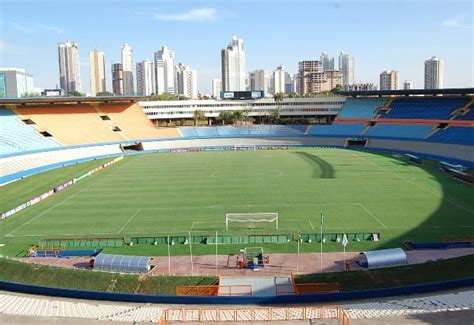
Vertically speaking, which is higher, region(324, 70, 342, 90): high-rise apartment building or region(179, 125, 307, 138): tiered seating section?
region(324, 70, 342, 90): high-rise apartment building

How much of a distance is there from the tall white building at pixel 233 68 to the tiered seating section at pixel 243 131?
118334 mm

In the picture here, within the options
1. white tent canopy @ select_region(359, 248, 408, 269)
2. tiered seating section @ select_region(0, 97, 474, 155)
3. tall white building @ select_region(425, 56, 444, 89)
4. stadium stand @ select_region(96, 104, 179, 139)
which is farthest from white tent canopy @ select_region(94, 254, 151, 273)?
tall white building @ select_region(425, 56, 444, 89)

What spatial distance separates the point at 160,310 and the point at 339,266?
28.3 ft

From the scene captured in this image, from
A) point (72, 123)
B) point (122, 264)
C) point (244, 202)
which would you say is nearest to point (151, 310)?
point (122, 264)

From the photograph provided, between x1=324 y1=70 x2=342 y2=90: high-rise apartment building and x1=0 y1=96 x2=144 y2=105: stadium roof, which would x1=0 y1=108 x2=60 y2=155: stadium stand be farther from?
x1=324 y1=70 x2=342 y2=90: high-rise apartment building

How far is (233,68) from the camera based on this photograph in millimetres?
196750

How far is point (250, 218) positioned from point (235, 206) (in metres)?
3.49

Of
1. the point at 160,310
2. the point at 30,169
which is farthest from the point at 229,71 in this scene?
the point at 160,310

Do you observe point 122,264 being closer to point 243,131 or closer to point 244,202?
point 244,202

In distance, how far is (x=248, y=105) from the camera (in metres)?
90.8

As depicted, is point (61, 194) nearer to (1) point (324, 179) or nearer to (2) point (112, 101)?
(1) point (324, 179)

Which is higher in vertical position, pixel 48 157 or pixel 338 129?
pixel 338 129

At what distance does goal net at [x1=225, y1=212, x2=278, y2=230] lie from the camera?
27547mm

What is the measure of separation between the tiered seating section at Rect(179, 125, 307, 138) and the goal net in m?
48.3
